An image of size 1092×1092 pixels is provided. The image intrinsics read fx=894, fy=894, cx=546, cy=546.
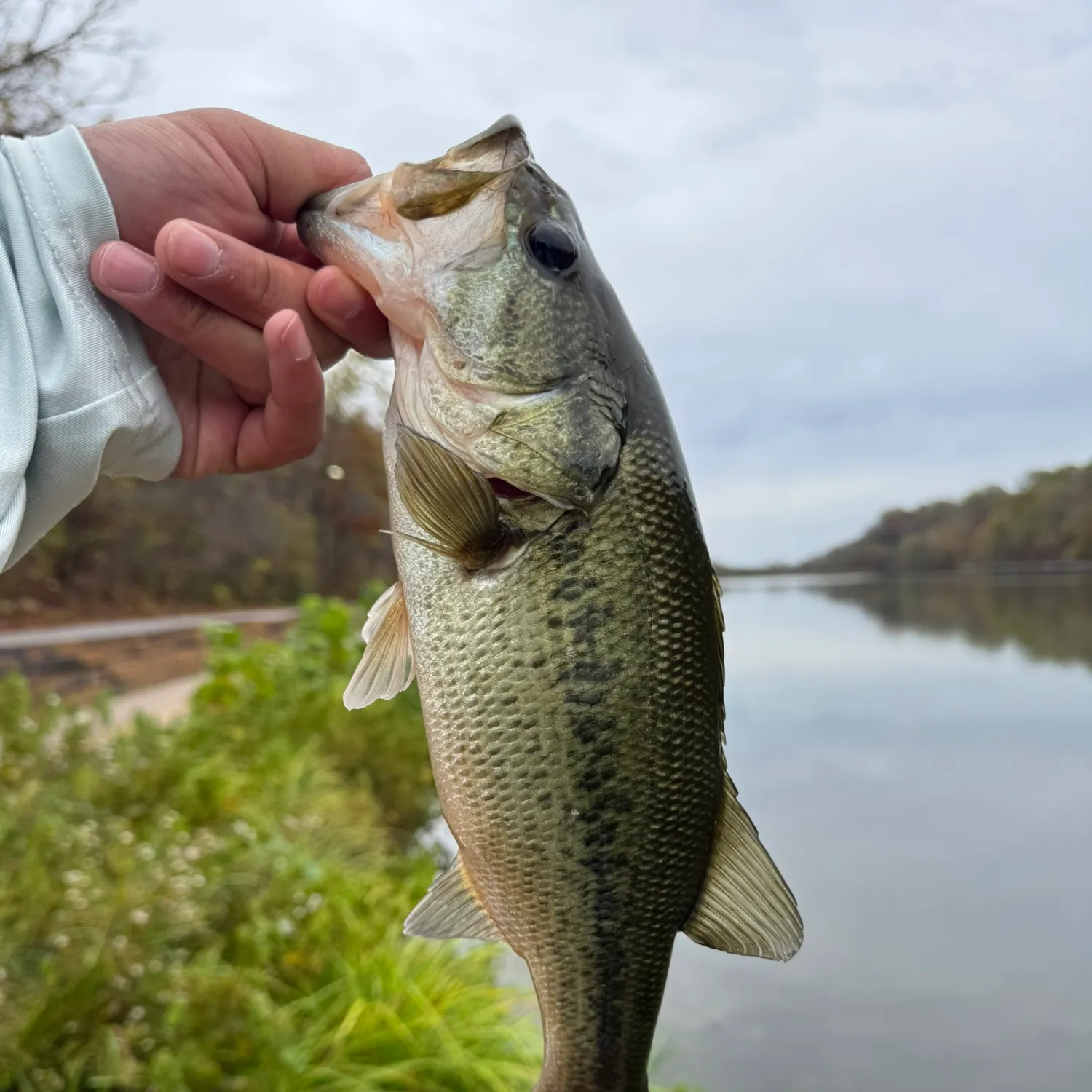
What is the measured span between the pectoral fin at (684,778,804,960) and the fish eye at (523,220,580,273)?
0.90m

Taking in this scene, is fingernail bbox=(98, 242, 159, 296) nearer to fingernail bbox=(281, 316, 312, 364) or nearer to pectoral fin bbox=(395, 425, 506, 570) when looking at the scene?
fingernail bbox=(281, 316, 312, 364)

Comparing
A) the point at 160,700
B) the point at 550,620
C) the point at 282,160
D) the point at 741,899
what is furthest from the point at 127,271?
the point at 160,700

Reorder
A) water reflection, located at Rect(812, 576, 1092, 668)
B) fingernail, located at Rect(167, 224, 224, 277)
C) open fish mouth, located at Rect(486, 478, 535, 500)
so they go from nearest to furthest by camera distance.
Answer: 1. open fish mouth, located at Rect(486, 478, 535, 500)
2. fingernail, located at Rect(167, 224, 224, 277)
3. water reflection, located at Rect(812, 576, 1092, 668)

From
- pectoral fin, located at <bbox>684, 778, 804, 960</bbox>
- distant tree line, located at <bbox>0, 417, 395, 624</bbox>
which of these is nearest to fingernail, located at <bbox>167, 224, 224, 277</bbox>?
pectoral fin, located at <bbox>684, 778, 804, 960</bbox>

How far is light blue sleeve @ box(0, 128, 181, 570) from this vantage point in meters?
1.57

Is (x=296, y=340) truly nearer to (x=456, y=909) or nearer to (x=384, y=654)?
(x=384, y=654)

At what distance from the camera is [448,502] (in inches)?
54.6

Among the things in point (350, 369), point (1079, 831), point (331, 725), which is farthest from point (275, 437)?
point (350, 369)

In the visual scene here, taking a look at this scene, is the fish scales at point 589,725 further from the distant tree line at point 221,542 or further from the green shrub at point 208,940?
the distant tree line at point 221,542

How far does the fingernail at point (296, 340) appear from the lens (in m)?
1.60

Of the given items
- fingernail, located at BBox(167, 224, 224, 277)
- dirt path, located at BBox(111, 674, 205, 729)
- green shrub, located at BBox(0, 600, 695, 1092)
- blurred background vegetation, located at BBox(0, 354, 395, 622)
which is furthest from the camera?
blurred background vegetation, located at BBox(0, 354, 395, 622)

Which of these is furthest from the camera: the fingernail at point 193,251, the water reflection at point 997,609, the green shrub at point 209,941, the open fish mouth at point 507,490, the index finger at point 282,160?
the water reflection at point 997,609

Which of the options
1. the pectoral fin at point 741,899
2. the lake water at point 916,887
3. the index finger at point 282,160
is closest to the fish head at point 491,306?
the index finger at point 282,160

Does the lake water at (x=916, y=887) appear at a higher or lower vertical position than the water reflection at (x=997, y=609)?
lower
